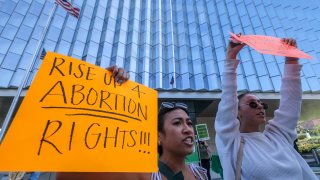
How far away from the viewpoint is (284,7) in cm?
2581

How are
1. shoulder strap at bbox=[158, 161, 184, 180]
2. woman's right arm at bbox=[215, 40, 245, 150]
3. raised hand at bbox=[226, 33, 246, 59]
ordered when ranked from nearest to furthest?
shoulder strap at bbox=[158, 161, 184, 180], woman's right arm at bbox=[215, 40, 245, 150], raised hand at bbox=[226, 33, 246, 59]

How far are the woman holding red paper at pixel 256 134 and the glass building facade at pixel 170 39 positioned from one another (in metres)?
14.3

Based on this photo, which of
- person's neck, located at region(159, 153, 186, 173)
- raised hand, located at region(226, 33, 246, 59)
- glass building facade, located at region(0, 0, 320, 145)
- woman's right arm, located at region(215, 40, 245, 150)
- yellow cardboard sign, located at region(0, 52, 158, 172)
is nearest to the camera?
yellow cardboard sign, located at region(0, 52, 158, 172)

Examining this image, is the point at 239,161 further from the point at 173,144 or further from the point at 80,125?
the point at 80,125

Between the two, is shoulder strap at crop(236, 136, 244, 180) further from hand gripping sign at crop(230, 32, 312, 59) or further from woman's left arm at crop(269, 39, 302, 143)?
hand gripping sign at crop(230, 32, 312, 59)

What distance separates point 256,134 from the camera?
2244 mm

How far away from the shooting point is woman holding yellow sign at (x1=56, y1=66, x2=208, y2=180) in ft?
6.05

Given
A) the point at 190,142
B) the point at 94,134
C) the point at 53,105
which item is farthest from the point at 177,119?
the point at 53,105

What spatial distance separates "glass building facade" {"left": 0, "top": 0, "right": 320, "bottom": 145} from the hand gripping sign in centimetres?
1428

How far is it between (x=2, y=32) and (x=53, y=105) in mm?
20078

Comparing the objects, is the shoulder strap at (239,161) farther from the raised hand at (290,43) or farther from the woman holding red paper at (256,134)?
the raised hand at (290,43)

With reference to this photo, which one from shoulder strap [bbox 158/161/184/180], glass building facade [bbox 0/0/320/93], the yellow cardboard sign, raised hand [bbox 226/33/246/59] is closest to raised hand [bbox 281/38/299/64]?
raised hand [bbox 226/33/246/59]

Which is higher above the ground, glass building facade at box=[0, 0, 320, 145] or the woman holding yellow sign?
glass building facade at box=[0, 0, 320, 145]

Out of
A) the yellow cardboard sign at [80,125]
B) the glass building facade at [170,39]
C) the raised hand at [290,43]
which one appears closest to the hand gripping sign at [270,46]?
the raised hand at [290,43]
